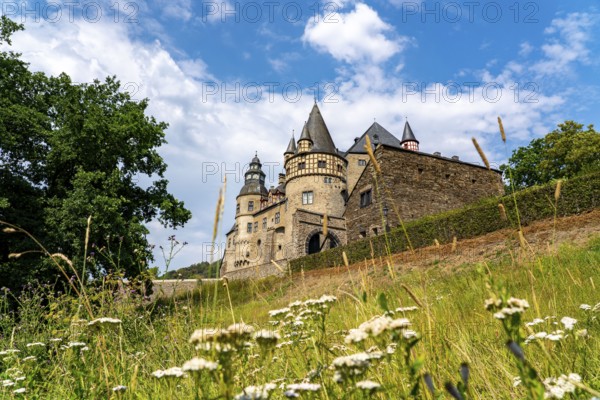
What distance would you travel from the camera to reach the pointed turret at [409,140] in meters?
47.7

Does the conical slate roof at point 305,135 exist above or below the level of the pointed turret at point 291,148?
below

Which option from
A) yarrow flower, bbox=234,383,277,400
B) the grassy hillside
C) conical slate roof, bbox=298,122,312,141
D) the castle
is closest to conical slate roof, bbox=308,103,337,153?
the castle

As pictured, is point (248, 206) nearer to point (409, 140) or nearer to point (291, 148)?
point (291, 148)

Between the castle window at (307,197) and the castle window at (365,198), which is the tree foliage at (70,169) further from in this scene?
the castle window at (307,197)

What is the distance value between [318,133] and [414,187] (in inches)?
676

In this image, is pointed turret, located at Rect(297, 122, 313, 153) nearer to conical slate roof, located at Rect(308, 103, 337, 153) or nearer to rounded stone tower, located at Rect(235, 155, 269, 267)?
conical slate roof, located at Rect(308, 103, 337, 153)

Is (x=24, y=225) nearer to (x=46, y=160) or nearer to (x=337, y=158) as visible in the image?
(x=46, y=160)

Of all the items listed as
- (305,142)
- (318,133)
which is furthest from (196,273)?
(318,133)

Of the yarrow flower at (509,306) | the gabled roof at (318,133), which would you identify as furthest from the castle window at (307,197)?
the yarrow flower at (509,306)

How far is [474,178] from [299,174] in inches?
665

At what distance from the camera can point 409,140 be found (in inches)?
1881

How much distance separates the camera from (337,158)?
135 ft

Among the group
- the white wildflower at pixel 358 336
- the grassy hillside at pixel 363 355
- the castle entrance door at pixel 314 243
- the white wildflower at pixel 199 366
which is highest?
the castle entrance door at pixel 314 243

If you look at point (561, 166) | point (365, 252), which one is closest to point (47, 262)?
point (365, 252)
